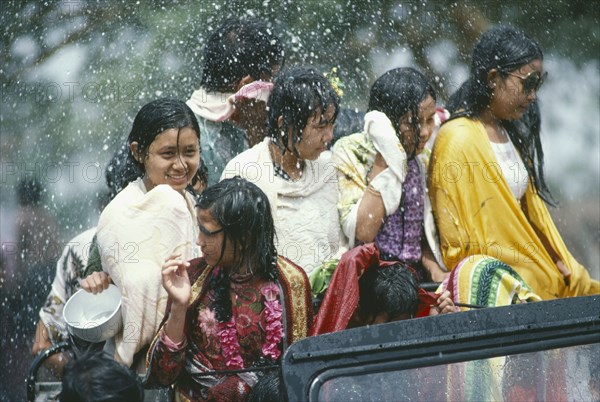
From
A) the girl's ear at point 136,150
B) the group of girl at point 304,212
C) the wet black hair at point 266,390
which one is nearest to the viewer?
the wet black hair at point 266,390

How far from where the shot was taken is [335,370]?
3014mm

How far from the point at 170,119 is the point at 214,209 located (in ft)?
1.90

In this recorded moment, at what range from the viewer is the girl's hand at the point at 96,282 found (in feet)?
14.1

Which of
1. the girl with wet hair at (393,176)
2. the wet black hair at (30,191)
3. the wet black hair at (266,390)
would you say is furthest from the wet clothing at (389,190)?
the wet black hair at (30,191)

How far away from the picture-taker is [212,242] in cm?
410

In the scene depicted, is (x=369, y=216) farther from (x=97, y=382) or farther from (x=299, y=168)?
(x=97, y=382)

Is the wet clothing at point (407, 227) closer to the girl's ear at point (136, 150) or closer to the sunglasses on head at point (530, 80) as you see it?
the sunglasses on head at point (530, 80)

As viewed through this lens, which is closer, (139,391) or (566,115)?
(139,391)

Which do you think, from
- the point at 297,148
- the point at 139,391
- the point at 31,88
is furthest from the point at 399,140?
the point at 31,88

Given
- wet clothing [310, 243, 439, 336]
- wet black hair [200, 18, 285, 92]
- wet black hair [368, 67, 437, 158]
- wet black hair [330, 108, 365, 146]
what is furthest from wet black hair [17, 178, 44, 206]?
wet clothing [310, 243, 439, 336]

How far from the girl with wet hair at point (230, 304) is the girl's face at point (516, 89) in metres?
1.55

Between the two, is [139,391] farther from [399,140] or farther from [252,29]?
[252,29]

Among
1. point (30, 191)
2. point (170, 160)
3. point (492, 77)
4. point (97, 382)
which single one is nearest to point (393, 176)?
point (492, 77)

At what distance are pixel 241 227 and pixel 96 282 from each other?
23.0 inches
